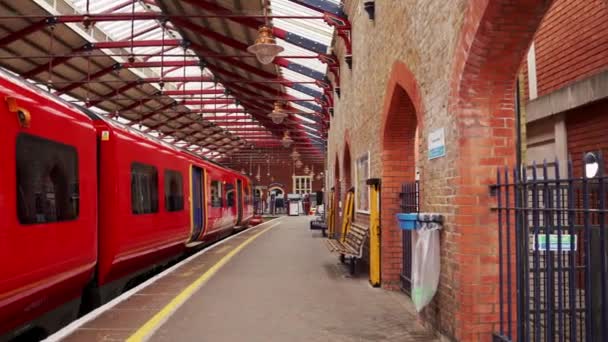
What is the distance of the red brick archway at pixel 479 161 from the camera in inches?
140

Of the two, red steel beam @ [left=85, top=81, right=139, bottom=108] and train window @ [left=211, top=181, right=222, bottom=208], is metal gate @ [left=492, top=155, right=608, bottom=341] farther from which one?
red steel beam @ [left=85, top=81, right=139, bottom=108]

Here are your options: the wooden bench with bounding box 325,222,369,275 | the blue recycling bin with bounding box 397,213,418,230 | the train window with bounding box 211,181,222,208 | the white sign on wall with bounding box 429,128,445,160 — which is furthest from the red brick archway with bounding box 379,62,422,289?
the train window with bounding box 211,181,222,208

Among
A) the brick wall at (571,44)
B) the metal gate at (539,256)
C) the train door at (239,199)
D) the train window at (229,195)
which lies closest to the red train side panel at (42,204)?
the metal gate at (539,256)

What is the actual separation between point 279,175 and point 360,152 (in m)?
38.9

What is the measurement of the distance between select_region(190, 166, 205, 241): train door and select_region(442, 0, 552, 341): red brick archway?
6.63 meters

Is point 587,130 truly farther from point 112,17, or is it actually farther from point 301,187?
point 301,187

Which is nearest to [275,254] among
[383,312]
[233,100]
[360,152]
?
[360,152]

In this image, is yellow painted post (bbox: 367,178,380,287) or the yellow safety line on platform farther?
yellow painted post (bbox: 367,178,380,287)

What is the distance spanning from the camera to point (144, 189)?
6.53 metres

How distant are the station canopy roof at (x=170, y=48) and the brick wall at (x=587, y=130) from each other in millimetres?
4860

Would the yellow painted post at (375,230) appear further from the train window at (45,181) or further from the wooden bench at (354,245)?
the train window at (45,181)

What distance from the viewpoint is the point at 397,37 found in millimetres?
5613

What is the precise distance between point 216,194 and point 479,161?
9.76 metres

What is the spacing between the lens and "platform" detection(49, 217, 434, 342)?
14.2 ft
